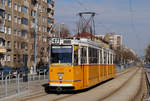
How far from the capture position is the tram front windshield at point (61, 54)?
1684cm

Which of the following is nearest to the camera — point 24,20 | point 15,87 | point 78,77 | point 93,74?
point 15,87

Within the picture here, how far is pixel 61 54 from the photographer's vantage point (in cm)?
1692

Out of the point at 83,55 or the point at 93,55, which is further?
the point at 93,55

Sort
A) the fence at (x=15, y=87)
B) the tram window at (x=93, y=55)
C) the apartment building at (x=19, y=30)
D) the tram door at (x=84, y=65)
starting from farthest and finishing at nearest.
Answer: the apartment building at (x=19, y=30) < the tram window at (x=93, y=55) < the tram door at (x=84, y=65) < the fence at (x=15, y=87)

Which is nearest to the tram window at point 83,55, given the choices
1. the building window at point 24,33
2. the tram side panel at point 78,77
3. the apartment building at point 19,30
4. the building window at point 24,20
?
the tram side panel at point 78,77

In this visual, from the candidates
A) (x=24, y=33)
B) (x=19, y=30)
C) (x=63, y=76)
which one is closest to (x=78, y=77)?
(x=63, y=76)

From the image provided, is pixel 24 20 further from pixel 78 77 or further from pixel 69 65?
pixel 69 65

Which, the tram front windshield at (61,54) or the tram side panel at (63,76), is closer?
the tram side panel at (63,76)

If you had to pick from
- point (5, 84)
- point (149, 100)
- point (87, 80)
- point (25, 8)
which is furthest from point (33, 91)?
point (25, 8)

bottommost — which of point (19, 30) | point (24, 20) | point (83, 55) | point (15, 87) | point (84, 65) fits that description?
point (15, 87)

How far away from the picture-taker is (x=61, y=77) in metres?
16.7

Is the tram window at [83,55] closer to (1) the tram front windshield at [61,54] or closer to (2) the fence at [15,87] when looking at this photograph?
(1) the tram front windshield at [61,54]

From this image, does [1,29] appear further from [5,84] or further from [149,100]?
[149,100]

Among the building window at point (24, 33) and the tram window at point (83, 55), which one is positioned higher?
the building window at point (24, 33)
